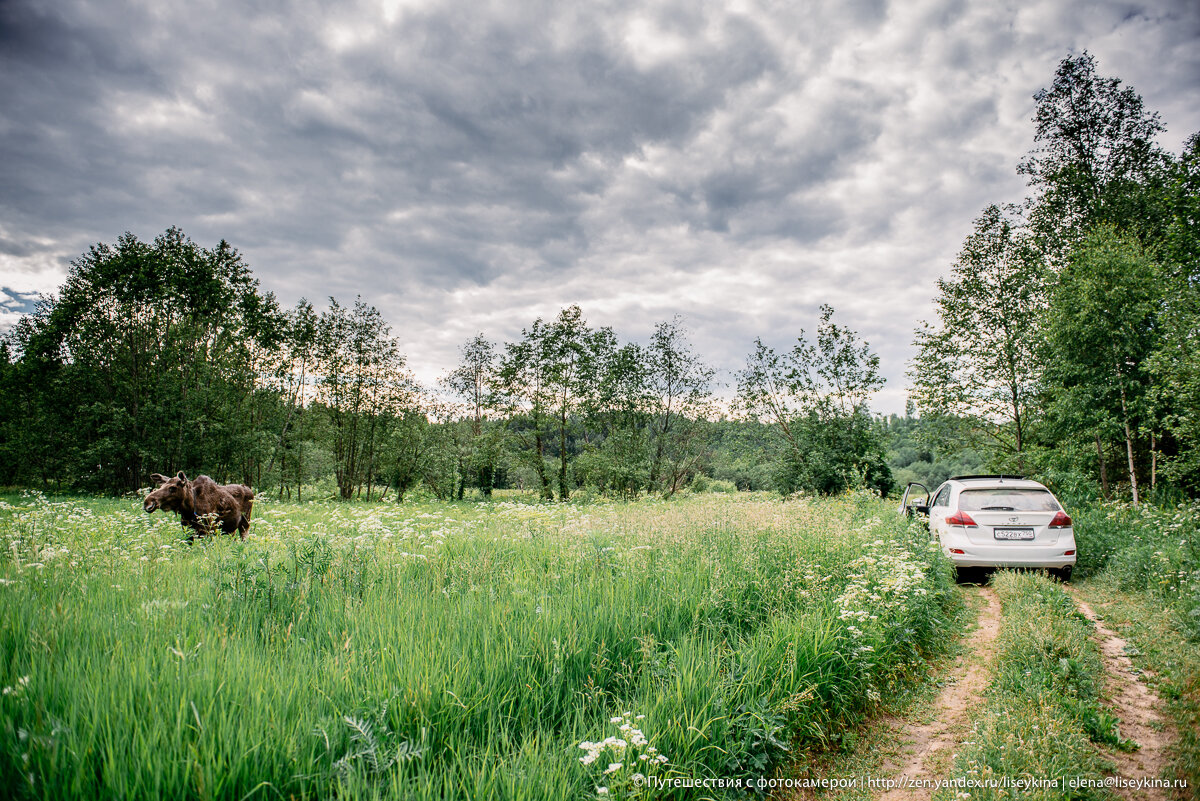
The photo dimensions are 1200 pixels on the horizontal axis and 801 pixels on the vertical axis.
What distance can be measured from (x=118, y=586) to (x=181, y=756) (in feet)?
10.8

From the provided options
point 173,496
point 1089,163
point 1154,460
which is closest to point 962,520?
point 1154,460

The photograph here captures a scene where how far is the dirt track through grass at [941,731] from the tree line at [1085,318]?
10.1 m

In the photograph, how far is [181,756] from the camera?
6.74 ft

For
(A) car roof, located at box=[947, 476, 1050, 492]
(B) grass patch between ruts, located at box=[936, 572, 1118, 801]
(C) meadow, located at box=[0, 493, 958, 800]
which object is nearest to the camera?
(C) meadow, located at box=[0, 493, 958, 800]

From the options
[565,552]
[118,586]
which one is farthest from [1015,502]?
[118,586]

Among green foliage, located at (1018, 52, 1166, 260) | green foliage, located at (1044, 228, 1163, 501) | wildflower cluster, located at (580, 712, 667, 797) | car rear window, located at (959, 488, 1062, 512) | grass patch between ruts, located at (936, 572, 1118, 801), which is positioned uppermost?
green foliage, located at (1018, 52, 1166, 260)

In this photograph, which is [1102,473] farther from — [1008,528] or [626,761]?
[626,761]

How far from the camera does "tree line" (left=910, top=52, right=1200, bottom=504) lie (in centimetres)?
1248

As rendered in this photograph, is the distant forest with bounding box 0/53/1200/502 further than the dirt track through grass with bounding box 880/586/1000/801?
Yes

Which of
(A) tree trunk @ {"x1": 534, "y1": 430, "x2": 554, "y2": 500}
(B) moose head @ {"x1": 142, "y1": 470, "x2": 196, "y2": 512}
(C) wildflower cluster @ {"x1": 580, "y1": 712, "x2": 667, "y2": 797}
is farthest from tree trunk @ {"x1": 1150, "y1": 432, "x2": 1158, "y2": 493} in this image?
(A) tree trunk @ {"x1": 534, "y1": 430, "x2": 554, "y2": 500}

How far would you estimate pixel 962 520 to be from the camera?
27.5ft

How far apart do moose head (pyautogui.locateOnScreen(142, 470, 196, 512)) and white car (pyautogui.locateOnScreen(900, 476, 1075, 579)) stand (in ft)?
43.9

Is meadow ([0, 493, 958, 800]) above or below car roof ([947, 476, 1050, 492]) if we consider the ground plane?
below

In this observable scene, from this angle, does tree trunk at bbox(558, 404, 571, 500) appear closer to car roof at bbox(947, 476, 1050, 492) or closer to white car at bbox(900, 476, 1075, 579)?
car roof at bbox(947, 476, 1050, 492)
